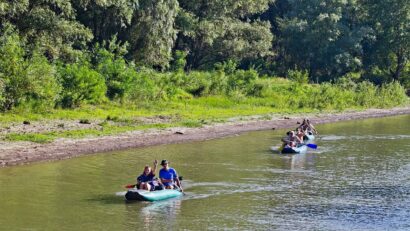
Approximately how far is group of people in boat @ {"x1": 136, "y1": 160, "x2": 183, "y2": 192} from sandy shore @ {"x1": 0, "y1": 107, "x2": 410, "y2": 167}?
7.67 metres

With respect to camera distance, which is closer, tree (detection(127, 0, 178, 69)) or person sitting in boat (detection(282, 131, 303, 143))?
person sitting in boat (detection(282, 131, 303, 143))

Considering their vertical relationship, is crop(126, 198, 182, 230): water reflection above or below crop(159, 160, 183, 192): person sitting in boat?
below

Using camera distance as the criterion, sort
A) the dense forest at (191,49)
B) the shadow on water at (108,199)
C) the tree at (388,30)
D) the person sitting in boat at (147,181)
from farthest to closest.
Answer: the tree at (388,30) → the dense forest at (191,49) → the person sitting in boat at (147,181) → the shadow on water at (108,199)

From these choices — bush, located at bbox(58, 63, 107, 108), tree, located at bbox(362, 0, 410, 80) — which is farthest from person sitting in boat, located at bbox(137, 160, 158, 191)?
tree, located at bbox(362, 0, 410, 80)

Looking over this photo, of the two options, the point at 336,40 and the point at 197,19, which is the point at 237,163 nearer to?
the point at 197,19

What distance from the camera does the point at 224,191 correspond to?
27109mm

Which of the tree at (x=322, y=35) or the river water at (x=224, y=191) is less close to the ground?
the tree at (x=322, y=35)

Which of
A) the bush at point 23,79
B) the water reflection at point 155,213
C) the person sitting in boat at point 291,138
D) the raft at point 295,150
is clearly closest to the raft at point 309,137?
the person sitting in boat at point 291,138

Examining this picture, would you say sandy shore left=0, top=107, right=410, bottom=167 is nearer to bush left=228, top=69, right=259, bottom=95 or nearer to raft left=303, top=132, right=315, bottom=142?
raft left=303, top=132, right=315, bottom=142

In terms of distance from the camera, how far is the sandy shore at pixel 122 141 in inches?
1236

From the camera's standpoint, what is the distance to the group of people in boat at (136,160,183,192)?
2522cm

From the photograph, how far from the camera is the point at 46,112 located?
133 ft

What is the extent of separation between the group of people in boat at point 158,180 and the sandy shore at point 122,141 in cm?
767

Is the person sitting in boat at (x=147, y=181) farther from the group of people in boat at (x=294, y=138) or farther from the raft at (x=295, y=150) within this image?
the group of people in boat at (x=294, y=138)
